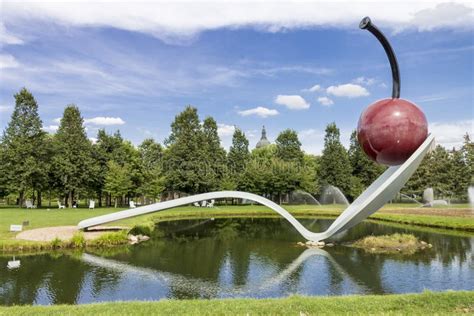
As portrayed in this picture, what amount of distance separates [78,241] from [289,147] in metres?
40.5

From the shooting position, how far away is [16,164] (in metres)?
35.7

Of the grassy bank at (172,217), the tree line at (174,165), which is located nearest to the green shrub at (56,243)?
the grassy bank at (172,217)

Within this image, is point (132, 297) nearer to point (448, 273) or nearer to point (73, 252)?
point (73, 252)

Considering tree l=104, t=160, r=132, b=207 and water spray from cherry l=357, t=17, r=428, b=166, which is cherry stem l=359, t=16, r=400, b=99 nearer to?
water spray from cherry l=357, t=17, r=428, b=166

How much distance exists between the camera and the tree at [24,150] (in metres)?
35.4

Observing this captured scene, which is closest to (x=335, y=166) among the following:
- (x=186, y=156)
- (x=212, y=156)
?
(x=212, y=156)

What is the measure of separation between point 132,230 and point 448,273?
15.5m

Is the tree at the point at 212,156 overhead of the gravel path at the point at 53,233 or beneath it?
overhead

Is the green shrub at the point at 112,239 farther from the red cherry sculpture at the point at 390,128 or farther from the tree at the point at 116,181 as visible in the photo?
the tree at the point at 116,181

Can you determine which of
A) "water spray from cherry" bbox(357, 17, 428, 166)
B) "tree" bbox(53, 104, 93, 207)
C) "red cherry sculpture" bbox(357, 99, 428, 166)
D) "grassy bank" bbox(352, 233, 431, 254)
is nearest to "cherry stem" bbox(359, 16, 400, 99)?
"water spray from cherry" bbox(357, 17, 428, 166)

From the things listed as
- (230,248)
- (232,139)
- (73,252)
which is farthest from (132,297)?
(232,139)

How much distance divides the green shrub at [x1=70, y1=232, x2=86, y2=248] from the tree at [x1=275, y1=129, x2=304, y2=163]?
129 ft

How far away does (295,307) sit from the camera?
24.1ft

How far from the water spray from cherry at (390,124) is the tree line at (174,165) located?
108 ft
